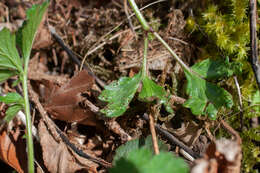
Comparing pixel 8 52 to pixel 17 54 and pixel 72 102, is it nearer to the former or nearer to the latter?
pixel 17 54

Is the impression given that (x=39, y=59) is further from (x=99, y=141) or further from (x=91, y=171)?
(x=91, y=171)

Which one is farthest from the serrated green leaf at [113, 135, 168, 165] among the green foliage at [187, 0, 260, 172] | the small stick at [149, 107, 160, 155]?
the green foliage at [187, 0, 260, 172]

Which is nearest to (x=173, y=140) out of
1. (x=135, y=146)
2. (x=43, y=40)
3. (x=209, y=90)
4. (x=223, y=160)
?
(x=135, y=146)

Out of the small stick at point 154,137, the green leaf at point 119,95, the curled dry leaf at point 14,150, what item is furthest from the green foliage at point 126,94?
the curled dry leaf at point 14,150

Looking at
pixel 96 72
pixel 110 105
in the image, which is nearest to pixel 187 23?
pixel 96 72

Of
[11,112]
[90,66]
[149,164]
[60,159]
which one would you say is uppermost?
[90,66]
